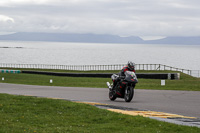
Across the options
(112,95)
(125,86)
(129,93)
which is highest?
(125,86)

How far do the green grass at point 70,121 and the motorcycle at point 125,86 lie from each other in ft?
10.9

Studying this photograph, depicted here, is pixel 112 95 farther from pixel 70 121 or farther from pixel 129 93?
pixel 70 121

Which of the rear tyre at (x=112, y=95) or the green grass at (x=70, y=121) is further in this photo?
the rear tyre at (x=112, y=95)

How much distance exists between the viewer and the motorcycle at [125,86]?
15.9m

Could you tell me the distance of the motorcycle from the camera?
15.9 metres

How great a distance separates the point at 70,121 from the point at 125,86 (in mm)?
6641

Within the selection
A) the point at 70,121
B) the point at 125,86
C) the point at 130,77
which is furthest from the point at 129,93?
the point at 70,121

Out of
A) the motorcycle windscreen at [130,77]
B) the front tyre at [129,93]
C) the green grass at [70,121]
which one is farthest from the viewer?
the front tyre at [129,93]

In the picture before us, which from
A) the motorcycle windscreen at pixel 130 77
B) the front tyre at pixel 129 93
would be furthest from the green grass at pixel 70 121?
the front tyre at pixel 129 93

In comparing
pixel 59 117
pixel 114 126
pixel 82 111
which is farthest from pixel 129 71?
pixel 114 126

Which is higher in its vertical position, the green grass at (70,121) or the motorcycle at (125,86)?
the motorcycle at (125,86)

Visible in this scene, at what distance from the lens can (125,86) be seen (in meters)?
16.6

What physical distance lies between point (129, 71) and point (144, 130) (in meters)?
7.23

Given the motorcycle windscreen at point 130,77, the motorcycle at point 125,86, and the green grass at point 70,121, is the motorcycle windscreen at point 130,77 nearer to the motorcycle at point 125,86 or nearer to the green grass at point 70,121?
the motorcycle at point 125,86
